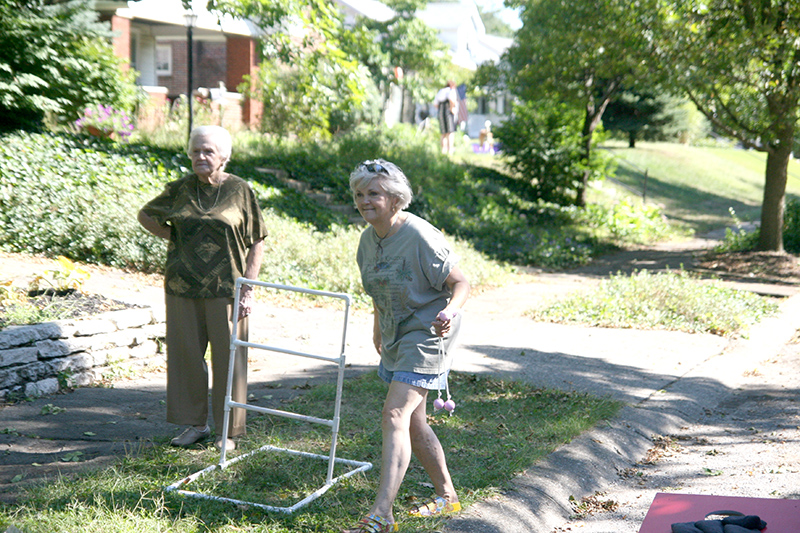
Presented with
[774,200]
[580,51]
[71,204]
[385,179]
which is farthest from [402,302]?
[580,51]

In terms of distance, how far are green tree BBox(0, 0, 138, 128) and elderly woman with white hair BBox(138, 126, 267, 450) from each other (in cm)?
859

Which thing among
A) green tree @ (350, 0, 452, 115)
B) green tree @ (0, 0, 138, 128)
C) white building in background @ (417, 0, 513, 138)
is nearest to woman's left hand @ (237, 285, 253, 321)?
green tree @ (0, 0, 138, 128)

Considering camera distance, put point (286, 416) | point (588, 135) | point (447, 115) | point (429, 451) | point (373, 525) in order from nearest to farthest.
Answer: point (373, 525), point (429, 451), point (286, 416), point (588, 135), point (447, 115)

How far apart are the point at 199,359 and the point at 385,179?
183 cm

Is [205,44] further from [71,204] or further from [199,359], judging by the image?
[199,359]

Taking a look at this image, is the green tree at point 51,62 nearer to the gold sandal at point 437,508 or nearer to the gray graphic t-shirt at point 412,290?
the gray graphic t-shirt at point 412,290

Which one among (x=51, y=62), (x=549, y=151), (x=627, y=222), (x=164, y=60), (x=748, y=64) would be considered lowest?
(x=627, y=222)

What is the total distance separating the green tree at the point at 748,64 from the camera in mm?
12430

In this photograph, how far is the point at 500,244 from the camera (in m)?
15.5

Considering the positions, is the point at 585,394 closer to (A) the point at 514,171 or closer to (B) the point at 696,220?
(A) the point at 514,171

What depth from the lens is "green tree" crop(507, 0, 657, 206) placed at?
14125 millimetres

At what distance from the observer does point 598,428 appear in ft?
17.5

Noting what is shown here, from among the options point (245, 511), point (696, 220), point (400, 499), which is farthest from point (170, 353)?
point (696, 220)

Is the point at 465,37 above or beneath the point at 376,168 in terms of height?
above
